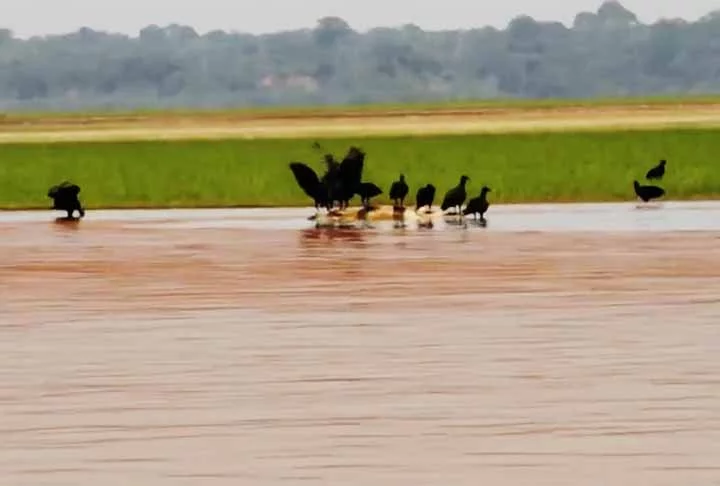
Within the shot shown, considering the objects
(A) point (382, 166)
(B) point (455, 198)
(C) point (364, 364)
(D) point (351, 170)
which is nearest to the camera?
(C) point (364, 364)

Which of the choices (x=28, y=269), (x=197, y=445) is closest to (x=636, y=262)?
(x=28, y=269)

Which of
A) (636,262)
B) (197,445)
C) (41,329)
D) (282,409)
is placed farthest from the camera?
(636,262)

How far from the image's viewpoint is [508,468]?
333 inches

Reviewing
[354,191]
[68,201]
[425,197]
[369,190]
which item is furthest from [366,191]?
[68,201]

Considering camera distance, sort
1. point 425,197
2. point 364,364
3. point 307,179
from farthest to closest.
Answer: point 307,179
point 425,197
point 364,364

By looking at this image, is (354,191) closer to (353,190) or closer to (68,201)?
(353,190)

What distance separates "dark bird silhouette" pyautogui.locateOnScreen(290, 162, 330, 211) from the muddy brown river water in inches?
207

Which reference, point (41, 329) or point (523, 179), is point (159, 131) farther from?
point (41, 329)

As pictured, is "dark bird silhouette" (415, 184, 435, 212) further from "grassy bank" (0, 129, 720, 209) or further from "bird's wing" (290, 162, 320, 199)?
"grassy bank" (0, 129, 720, 209)

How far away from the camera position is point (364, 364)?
11227 mm

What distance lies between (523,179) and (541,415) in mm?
23523

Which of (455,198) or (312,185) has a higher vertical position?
(312,185)

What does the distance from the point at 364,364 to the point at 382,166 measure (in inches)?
1108

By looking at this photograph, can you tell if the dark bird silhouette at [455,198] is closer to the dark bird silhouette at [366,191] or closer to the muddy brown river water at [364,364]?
the dark bird silhouette at [366,191]
